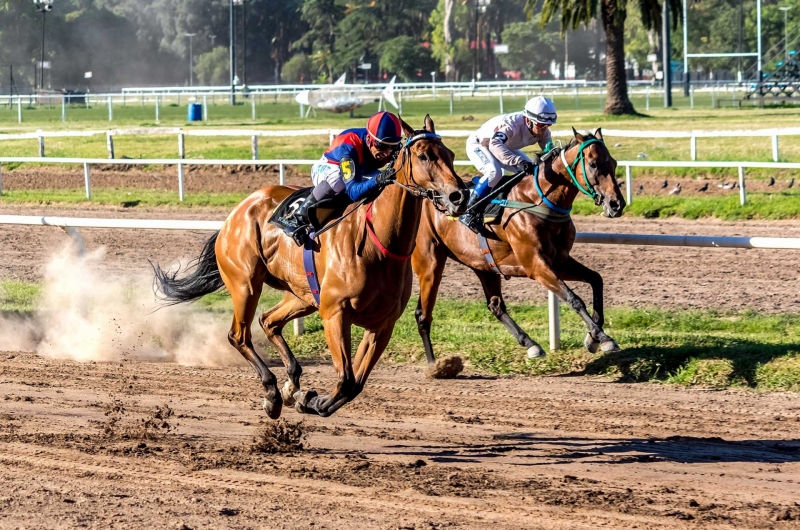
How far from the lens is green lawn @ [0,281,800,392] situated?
732 centimetres

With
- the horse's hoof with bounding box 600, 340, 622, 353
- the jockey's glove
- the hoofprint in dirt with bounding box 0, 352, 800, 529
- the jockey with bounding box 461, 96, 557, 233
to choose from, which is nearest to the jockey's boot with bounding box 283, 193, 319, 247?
the jockey's glove

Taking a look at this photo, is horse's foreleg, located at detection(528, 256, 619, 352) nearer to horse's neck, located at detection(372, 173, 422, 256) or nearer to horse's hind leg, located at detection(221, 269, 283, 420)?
horse's hind leg, located at detection(221, 269, 283, 420)

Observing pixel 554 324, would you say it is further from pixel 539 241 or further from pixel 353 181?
pixel 353 181

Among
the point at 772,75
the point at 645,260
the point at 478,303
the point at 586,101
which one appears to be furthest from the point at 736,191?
the point at 586,101

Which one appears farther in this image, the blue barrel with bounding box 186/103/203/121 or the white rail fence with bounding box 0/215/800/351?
the blue barrel with bounding box 186/103/203/121

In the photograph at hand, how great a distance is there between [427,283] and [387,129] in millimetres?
2830

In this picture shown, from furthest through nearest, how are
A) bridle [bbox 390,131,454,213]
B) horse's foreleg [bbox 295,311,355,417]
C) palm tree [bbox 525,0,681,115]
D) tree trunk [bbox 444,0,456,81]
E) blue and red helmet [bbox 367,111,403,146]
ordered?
1. tree trunk [bbox 444,0,456,81]
2. palm tree [bbox 525,0,681,115]
3. horse's foreleg [bbox 295,311,355,417]
4. blue and red helmet [bbox 367,111,403,146]
5. bridle [bbox 390,131,454,213]

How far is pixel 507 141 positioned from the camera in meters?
8.37

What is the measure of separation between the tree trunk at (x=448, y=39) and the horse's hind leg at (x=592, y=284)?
255 ft

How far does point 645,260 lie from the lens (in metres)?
11.6

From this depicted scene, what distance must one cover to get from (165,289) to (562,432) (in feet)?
10.4

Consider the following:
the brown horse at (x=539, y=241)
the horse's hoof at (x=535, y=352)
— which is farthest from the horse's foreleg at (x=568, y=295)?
the horse's hoof at (x=535, y=352)

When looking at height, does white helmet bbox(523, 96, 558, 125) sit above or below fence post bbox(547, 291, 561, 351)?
above

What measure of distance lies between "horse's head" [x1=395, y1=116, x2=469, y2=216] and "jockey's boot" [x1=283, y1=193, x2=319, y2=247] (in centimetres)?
85
